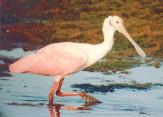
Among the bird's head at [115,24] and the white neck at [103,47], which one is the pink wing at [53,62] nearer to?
the white neck at [103,47]

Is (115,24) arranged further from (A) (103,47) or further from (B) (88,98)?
(B) (88,98)

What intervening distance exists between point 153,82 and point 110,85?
38cm

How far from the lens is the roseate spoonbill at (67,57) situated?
579 centimetres

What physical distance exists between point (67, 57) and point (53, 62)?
13 cm

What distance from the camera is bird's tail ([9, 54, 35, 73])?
5.75 metres

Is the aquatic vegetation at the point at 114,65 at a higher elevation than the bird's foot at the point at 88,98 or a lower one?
higher

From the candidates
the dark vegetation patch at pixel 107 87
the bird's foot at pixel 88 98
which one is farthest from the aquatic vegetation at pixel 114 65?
the bird's foot at pixel 88 98

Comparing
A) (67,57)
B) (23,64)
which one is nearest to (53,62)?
(67,57)

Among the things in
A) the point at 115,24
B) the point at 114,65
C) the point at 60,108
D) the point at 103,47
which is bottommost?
the point at 60,108

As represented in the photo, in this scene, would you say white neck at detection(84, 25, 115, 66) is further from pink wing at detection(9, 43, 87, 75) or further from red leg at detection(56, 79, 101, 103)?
red leg at detection(56, 79, 101, 103)

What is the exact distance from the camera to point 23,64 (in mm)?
5781

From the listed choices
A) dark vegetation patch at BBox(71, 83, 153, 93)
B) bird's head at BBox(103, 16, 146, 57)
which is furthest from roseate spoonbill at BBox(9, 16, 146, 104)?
dark vegetation patch at BBox(71, 83, 153, 93)

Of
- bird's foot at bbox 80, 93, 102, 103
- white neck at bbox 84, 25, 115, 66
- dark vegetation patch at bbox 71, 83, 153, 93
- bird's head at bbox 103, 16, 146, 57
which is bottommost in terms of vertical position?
bird's foot at bbox 80, 93, 102, 103

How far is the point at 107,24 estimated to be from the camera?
5965 mm
